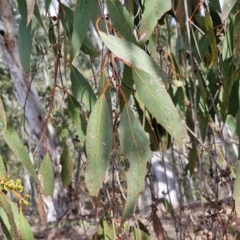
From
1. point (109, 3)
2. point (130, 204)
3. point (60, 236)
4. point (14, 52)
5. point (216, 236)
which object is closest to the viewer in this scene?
point (130, 204)

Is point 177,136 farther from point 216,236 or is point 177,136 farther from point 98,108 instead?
point 216,236

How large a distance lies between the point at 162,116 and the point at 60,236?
3.48 m

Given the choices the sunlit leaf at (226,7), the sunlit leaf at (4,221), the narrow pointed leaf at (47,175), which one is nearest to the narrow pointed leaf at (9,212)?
the sunlit leaf at (4,221)

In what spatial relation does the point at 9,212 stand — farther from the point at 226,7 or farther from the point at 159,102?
the point at 226,7

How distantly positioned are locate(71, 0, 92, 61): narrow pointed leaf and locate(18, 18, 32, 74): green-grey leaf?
0.88 ft

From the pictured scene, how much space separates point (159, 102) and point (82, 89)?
0.35 meters

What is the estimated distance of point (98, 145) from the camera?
38.6 inches

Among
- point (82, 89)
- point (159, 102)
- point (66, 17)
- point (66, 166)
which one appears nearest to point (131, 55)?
point (159, 102)

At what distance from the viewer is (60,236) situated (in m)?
4.21

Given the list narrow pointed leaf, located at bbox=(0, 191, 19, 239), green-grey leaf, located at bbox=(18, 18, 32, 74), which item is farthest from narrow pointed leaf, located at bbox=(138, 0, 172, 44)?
narrow pointed leaf, located at bbox=(0, 191, 19, 239)

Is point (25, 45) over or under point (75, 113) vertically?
over

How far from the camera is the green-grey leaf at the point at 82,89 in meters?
1.26

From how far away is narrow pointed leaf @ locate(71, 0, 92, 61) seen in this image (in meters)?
1.10

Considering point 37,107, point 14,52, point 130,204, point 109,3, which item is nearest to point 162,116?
point 130,204
